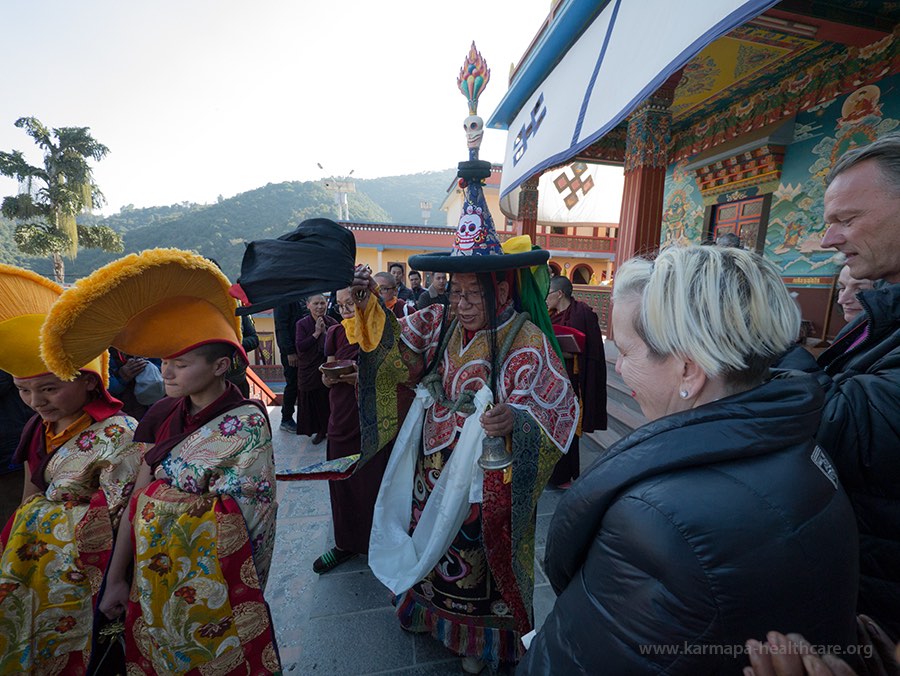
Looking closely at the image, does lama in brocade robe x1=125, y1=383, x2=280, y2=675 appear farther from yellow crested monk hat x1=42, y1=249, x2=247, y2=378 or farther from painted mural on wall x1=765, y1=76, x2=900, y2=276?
painted mural on wall x1=765, y1=76, x2=900, y2=276

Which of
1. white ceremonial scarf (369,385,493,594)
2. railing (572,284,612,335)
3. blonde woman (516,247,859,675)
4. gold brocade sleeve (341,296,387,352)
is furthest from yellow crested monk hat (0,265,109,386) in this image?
railing (572,284,612,335)

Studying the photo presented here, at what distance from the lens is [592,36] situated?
3.92m

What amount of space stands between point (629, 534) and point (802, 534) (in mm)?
276

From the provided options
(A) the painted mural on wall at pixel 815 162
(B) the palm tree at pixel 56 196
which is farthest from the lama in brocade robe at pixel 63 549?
(B) the palm tree at pixel 56 196

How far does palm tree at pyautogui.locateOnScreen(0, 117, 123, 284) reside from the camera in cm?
1697

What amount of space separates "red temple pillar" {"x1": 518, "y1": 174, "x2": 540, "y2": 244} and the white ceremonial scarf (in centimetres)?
857

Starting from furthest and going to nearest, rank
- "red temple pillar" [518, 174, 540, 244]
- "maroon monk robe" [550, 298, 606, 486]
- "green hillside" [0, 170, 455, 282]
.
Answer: "green hillside" [0, 170, 455, 282] < "red temple pillar" [518, 174, 540, 244] < "maroon monk robe" [550, 298, 606, 486]

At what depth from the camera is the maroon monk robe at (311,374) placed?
434 cm

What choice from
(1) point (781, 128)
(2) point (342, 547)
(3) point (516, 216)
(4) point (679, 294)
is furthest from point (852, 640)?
(3) point (516, 216)

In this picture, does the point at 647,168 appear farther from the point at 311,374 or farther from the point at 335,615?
the point at 335,615

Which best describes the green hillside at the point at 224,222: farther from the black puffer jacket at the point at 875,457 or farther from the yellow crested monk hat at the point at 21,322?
the black puffer jacket at the point at 875,457

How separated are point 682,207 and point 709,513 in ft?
28.7

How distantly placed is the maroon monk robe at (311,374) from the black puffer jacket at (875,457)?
398 centimetres

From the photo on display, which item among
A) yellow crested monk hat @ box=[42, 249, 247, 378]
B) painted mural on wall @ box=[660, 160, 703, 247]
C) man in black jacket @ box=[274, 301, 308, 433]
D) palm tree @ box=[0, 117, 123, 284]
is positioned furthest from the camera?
palm tree @ box=[0, 117, 123, 284]
